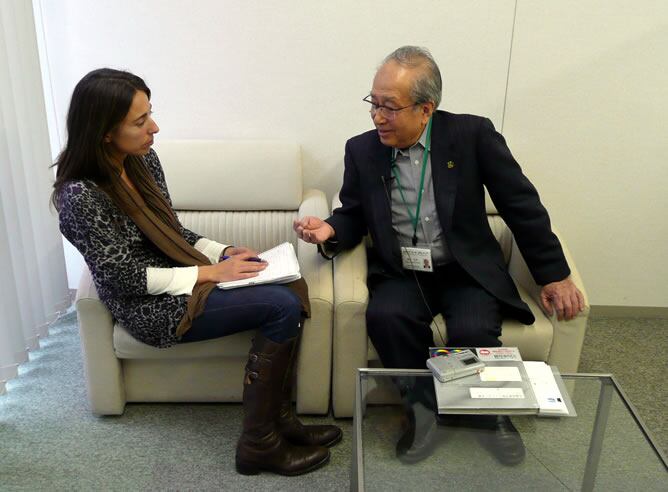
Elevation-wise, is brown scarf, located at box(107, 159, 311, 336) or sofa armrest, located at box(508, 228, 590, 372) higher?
brown scarf, located at box(107, 159, 311, 336)

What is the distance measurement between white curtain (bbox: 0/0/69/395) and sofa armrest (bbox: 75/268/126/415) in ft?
1.41

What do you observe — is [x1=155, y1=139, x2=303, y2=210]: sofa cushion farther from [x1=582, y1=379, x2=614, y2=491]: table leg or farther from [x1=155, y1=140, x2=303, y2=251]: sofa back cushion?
[x1=582, y1=379, x2=614, y2=491]: table leg

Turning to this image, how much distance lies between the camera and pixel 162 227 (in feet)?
7.27

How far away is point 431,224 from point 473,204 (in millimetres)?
169

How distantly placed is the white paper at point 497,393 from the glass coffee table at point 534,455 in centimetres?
6

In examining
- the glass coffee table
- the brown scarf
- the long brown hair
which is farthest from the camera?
the brown scarf

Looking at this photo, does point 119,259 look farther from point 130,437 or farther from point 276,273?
point 130,437

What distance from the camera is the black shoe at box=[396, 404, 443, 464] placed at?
1761 mm

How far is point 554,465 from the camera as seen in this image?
5.91 feet

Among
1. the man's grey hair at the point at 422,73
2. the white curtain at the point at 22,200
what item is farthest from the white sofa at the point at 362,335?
the white curtain at the point at 22,200

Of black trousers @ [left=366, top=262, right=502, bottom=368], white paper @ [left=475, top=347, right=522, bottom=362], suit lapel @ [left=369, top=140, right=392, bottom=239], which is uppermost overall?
suit lapel @ [left=369, top=140, right=392, bottom=239]

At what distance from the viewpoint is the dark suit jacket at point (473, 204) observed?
2.33 metres

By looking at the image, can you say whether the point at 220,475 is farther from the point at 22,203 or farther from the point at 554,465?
the point at 22,203

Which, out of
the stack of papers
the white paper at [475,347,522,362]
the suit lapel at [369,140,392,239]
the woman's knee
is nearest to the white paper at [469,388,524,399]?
the stack of papers
